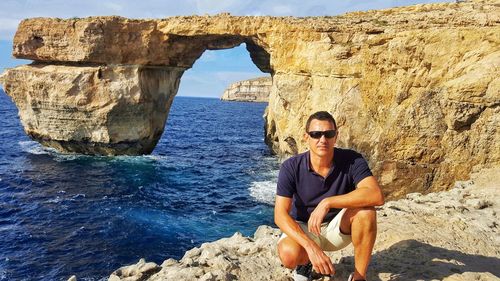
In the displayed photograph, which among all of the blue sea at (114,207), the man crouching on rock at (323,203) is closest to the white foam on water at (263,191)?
the blue sea at (114,207)

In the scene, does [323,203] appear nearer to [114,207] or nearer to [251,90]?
[114,207]

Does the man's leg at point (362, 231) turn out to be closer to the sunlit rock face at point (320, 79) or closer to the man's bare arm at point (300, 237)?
the man's bare arm at point (300, 237)

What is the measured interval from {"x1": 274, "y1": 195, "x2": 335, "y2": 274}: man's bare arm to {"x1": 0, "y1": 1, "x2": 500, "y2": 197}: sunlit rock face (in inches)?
501

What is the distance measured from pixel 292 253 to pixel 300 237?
26 cm

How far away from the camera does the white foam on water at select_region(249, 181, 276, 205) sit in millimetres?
20359

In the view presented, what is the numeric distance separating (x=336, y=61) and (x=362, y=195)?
15942mm

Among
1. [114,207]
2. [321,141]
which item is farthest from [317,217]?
[114,207]

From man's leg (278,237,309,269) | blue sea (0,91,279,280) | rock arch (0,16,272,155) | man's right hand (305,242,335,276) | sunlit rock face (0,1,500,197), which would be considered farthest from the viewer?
rock arch (0,16,272,155)

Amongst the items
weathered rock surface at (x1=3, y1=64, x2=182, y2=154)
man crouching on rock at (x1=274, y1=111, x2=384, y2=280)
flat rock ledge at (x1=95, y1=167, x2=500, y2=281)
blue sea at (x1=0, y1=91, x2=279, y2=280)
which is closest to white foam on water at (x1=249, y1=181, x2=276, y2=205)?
blue sea at (x1=0, y1=91, x2=279, y2=280)

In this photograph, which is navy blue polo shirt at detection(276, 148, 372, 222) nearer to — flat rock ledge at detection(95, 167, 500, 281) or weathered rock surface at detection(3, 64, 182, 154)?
flat rock ledge at detection(95, 167, 500, 281)

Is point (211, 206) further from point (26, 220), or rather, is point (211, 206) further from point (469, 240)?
point (469, 240)

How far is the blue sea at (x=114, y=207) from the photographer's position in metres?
13.8

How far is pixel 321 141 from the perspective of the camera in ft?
16.4

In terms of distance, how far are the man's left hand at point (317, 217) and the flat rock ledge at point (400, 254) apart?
4.51 ft
